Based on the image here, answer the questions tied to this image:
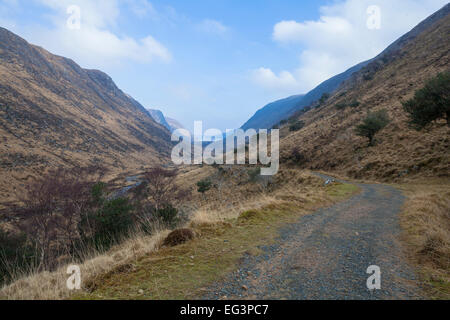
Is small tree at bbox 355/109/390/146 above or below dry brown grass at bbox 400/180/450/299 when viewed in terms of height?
above

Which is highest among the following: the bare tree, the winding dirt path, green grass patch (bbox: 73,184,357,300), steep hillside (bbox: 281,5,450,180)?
steep hillside (bbox: 281,5,450,180)

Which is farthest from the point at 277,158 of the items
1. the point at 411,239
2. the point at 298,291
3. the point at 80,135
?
the point at 80,135

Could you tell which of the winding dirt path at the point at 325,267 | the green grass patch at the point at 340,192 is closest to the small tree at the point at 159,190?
the green grass patch at the point at 340,192

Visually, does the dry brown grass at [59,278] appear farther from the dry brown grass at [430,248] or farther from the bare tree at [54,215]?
the bare tree at [54,215]

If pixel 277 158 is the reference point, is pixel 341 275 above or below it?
below

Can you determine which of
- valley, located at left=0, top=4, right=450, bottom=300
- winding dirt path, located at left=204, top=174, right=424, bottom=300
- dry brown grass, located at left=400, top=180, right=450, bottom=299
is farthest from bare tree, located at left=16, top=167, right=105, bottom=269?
dry brown grass, located at left=400, top=180, right=450, bottom=299

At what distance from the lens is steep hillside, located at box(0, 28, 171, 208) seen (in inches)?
2640

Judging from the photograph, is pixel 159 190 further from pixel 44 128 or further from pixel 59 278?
pixel 44 128

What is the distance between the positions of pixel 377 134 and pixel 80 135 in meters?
135

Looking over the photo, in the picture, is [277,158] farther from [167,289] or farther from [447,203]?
A: [167,289]

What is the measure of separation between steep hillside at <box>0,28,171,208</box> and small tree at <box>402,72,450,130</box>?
220ft

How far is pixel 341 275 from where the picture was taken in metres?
3.98

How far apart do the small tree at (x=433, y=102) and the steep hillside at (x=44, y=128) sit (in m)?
67.0

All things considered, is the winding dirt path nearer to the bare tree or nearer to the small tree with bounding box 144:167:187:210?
the bare tree
